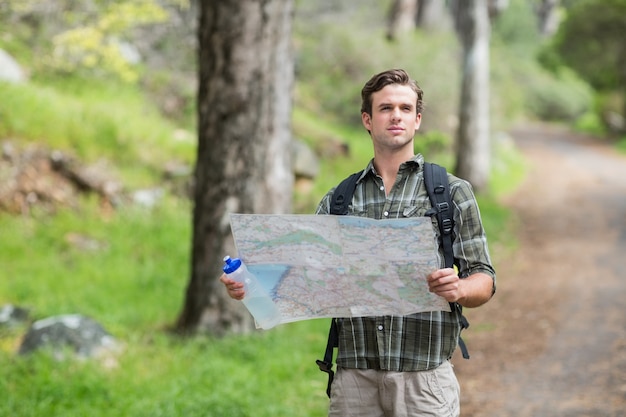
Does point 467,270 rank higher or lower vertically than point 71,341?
higher

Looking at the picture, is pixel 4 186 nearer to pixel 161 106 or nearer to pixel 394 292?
pixel 161 106

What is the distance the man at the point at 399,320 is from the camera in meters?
2.88

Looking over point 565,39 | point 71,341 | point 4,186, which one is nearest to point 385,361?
point 71,341

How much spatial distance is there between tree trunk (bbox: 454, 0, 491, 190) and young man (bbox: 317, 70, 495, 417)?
47.4 ft

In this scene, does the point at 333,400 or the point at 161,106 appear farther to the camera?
the point at 161,106

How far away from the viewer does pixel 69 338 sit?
6.57m

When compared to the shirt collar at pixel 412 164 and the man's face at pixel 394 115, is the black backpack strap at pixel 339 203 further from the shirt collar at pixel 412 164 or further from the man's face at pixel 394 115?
the man's face at pixel 394 115

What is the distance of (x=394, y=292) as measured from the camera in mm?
2826

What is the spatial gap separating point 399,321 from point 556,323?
6.25 metres

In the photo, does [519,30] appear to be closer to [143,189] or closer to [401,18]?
[401,18]

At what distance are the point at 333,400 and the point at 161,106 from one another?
1254 cm

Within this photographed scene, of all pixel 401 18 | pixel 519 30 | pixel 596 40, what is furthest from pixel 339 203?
pixel 519 30

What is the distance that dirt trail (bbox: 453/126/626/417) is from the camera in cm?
636

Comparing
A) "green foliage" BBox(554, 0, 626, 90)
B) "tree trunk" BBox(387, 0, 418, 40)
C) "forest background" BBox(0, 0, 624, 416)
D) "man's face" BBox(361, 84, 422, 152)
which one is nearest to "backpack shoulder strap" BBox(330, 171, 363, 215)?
"man's face" BBox(361, 84, 422, 152)
